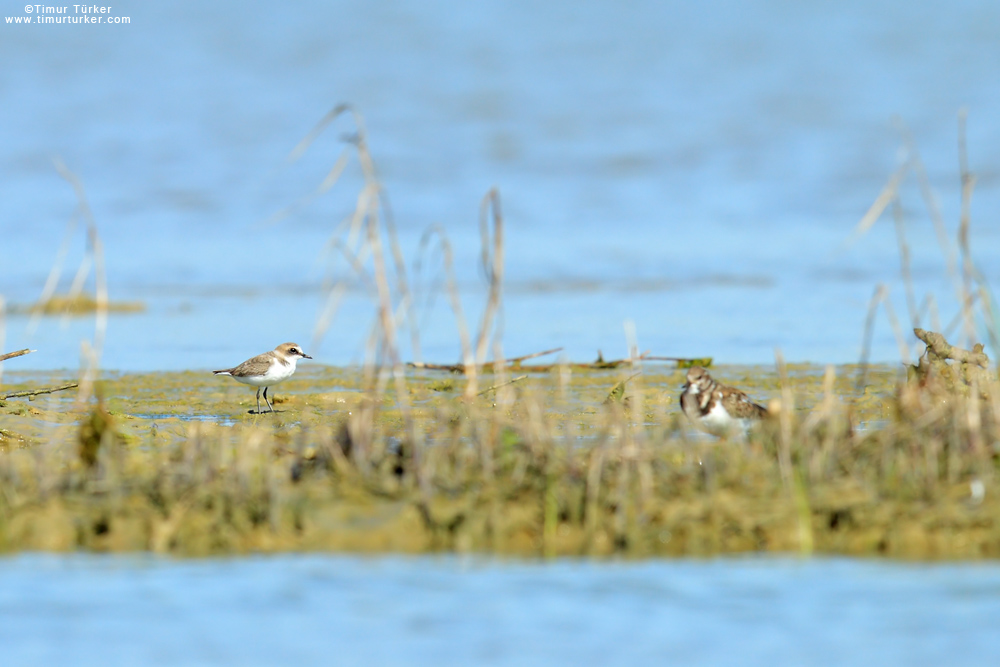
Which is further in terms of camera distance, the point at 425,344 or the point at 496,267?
the point at 425,344

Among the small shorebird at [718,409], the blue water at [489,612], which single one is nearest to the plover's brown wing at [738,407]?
the small shorebird at [718,409]

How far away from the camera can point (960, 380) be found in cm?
1031

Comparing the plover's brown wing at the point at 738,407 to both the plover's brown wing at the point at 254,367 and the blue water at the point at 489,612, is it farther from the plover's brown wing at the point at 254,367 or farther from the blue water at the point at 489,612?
the plover's brown wing at the point at 254,367

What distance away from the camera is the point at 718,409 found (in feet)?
32.6

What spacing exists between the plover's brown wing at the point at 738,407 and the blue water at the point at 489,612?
2.70 meters

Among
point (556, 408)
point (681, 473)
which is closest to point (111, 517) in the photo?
point (681, 473)

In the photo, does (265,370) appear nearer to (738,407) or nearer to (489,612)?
(738,407)

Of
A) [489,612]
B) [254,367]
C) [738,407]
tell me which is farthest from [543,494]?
[254,367]

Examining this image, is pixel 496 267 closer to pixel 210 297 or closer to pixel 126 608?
pixel 126 608

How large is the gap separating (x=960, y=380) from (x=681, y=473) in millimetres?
3212

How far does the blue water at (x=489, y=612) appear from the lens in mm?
6215

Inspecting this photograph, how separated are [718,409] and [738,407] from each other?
0.55 feet

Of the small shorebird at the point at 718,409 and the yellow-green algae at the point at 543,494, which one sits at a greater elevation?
the small shorebird at the point at 718,409

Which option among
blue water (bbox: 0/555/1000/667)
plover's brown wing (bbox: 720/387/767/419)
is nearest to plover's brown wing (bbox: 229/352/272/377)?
plover's brown wing (bbox: 720/387/767/419)
